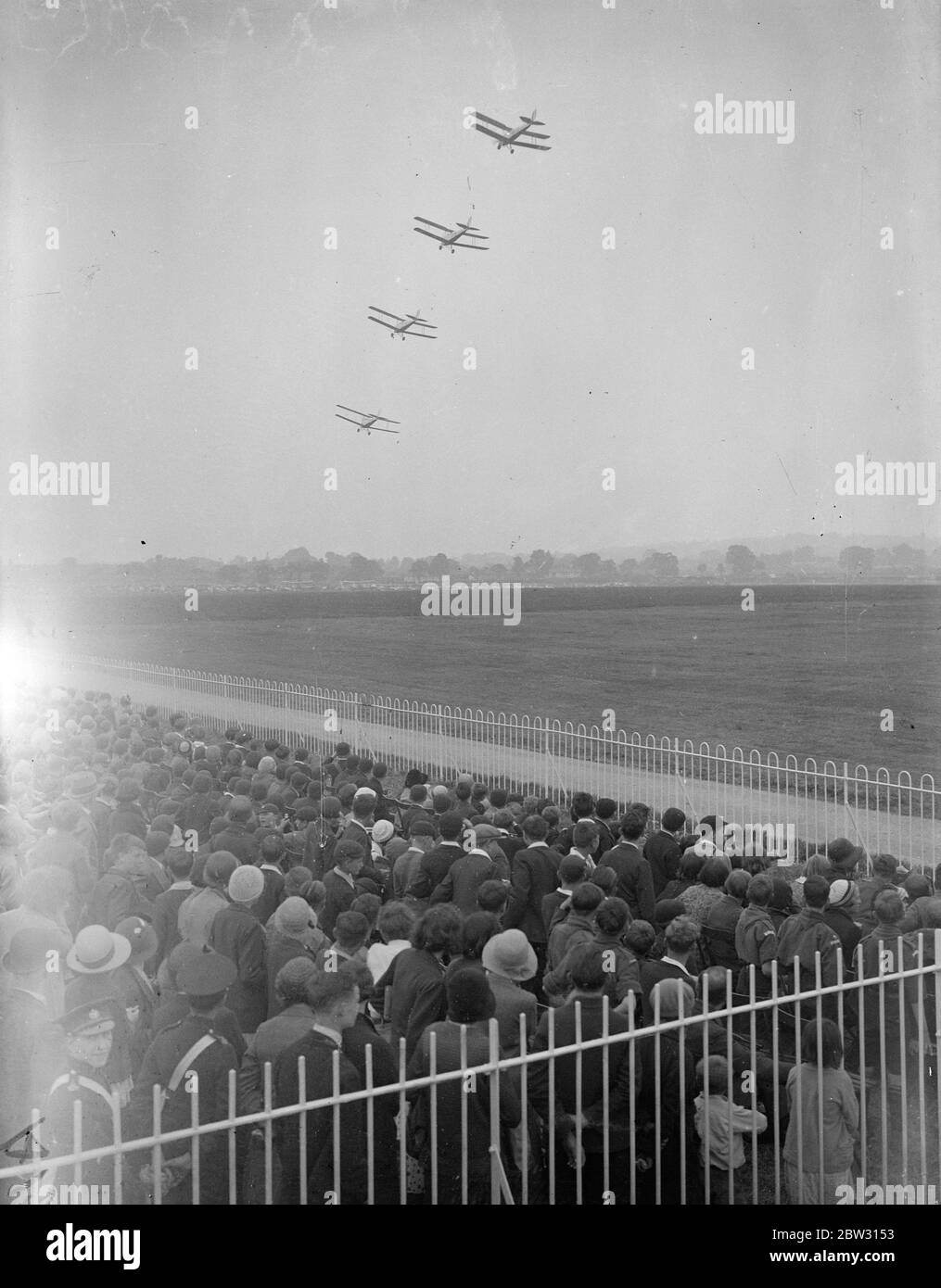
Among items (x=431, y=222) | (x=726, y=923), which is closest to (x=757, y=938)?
(x=726, y=923)

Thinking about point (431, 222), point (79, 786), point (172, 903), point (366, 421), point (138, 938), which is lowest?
point (172, 903)

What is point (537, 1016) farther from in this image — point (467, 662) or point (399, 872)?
point (467, 662)

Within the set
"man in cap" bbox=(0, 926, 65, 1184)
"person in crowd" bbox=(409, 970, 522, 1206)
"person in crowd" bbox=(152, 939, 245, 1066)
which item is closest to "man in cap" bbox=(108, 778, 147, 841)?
→ "man in cap" bbox=(0, 926, 65, 1184)

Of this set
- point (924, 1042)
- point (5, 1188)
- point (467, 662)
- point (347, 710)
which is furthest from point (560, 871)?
point (467, 662)

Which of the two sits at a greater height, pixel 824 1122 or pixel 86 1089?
pixel 86 1089

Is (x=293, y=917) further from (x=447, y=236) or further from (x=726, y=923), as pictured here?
(x=447, y=236)

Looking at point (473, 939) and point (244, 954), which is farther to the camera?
point (244, 954)

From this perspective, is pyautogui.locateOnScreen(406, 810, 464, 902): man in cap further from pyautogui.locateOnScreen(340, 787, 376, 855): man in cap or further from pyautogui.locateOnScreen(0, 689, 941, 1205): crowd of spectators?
pyautogui.locateOnScreen(340, 787, 376, 855): man in cap
